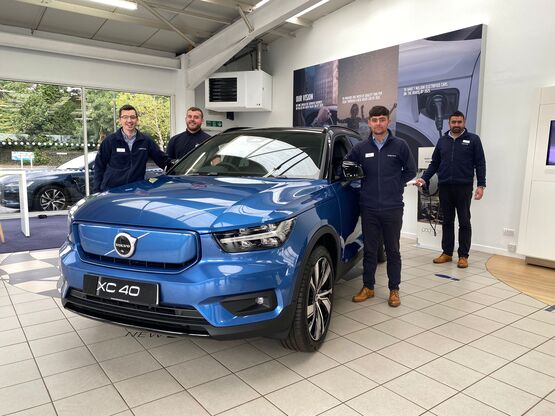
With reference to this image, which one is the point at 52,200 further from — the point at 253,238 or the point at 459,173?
the point at 253,238

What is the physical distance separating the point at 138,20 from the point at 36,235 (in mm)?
3739

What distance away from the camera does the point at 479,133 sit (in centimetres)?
516

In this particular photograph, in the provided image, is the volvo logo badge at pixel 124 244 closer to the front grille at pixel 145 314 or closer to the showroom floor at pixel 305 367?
the front grille at pixel 145 314

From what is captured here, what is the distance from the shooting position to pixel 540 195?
14.6 ft

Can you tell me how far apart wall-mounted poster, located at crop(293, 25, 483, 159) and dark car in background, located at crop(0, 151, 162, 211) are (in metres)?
3.70

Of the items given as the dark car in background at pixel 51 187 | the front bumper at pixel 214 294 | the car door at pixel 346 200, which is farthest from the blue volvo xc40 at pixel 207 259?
the dark car in background at pixel 51 187

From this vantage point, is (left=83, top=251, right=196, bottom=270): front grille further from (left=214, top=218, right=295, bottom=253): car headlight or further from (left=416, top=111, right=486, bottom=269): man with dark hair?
(left=416, top=111, right=486, bottom=269): man with dark hair

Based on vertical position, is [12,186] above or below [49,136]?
below

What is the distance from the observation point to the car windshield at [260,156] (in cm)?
275

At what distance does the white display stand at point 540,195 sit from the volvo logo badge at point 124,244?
4.25 meters

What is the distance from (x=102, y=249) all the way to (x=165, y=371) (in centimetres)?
73

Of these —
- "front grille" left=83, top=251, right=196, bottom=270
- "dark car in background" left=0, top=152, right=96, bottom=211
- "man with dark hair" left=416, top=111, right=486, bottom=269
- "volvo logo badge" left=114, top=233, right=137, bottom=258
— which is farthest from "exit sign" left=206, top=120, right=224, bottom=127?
"volvo logo badge" left=114, top=233, right=137, bottom=258

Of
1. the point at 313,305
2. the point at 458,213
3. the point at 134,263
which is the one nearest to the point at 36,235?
the point at 134,263

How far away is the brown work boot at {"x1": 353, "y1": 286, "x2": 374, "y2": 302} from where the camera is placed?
3.35 meters
